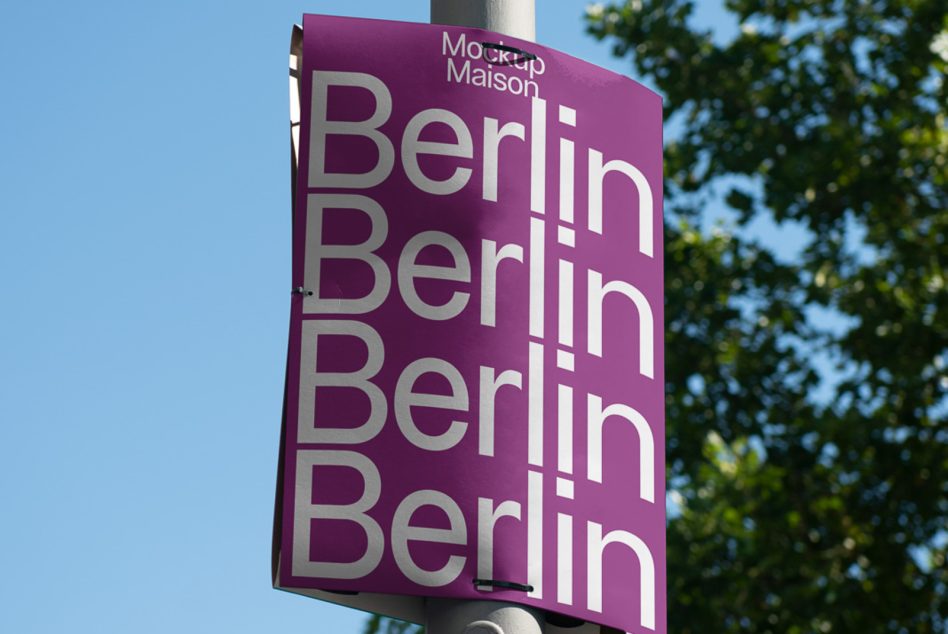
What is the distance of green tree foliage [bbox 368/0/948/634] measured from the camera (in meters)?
13.1

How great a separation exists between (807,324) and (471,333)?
1214 centimetres

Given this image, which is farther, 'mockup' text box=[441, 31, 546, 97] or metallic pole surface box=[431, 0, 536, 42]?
metallic pole surface box=[431, 0, 536, 42]

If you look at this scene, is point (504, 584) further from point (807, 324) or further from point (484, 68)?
point (807, 324)

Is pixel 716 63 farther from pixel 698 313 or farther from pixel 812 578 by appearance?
pixel 812 578

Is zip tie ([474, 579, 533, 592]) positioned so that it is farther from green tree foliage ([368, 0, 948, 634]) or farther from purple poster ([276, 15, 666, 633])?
green tree foliage ([368, 0, 948, 634])

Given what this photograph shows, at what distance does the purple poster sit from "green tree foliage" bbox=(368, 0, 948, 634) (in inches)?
394

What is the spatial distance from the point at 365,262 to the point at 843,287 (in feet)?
38.9

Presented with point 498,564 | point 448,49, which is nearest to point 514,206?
point 448,49

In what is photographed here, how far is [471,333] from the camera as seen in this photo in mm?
2842

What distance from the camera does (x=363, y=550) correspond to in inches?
104

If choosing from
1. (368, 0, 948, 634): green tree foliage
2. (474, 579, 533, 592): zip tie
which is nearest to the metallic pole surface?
(474, 579, 533, 592): zip tie

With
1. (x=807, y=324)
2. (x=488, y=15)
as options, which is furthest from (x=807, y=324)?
(x=488, y=15)

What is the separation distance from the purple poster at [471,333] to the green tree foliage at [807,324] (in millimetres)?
9996

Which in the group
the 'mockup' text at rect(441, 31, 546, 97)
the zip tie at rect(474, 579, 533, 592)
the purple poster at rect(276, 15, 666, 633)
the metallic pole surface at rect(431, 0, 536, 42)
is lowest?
the zip tie at rect(474, 579, 533, 592)
